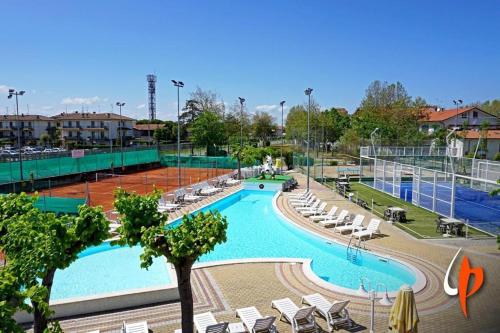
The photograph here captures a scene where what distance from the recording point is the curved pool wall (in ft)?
44.1

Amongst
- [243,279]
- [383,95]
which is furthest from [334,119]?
[243,279]

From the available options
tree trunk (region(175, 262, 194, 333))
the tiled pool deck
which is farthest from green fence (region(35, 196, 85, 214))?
tree trunk (region(175, 262, 194, 333))

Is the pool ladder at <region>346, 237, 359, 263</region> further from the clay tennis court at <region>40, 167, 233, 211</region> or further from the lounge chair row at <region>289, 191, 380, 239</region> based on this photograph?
the clay tennis court at <region>40, 167, 233, 211</region>

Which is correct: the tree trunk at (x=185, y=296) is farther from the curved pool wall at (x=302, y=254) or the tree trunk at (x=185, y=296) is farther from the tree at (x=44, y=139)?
the tree at (x=44, y=139)

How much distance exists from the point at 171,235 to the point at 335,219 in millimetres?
13671

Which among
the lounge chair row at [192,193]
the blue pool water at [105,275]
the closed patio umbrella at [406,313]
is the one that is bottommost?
the blue pool water at [105,275]

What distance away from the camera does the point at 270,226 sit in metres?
20.9

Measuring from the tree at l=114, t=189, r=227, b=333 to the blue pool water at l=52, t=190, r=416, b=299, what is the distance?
553 cm

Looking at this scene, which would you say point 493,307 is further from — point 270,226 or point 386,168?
point 386,168

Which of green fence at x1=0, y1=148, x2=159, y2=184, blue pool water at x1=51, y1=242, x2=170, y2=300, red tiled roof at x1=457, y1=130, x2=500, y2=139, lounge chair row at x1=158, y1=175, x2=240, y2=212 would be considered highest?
red tiled roof at x1=457, y1=130, x2=500, y2=139

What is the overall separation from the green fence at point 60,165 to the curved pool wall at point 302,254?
58.3 ft

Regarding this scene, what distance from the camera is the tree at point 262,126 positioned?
87.5 m

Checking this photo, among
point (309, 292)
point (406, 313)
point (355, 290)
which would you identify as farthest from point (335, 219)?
point (406, 313)

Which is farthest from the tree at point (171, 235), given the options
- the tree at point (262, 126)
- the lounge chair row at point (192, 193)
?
the tree at point (262, 126)
